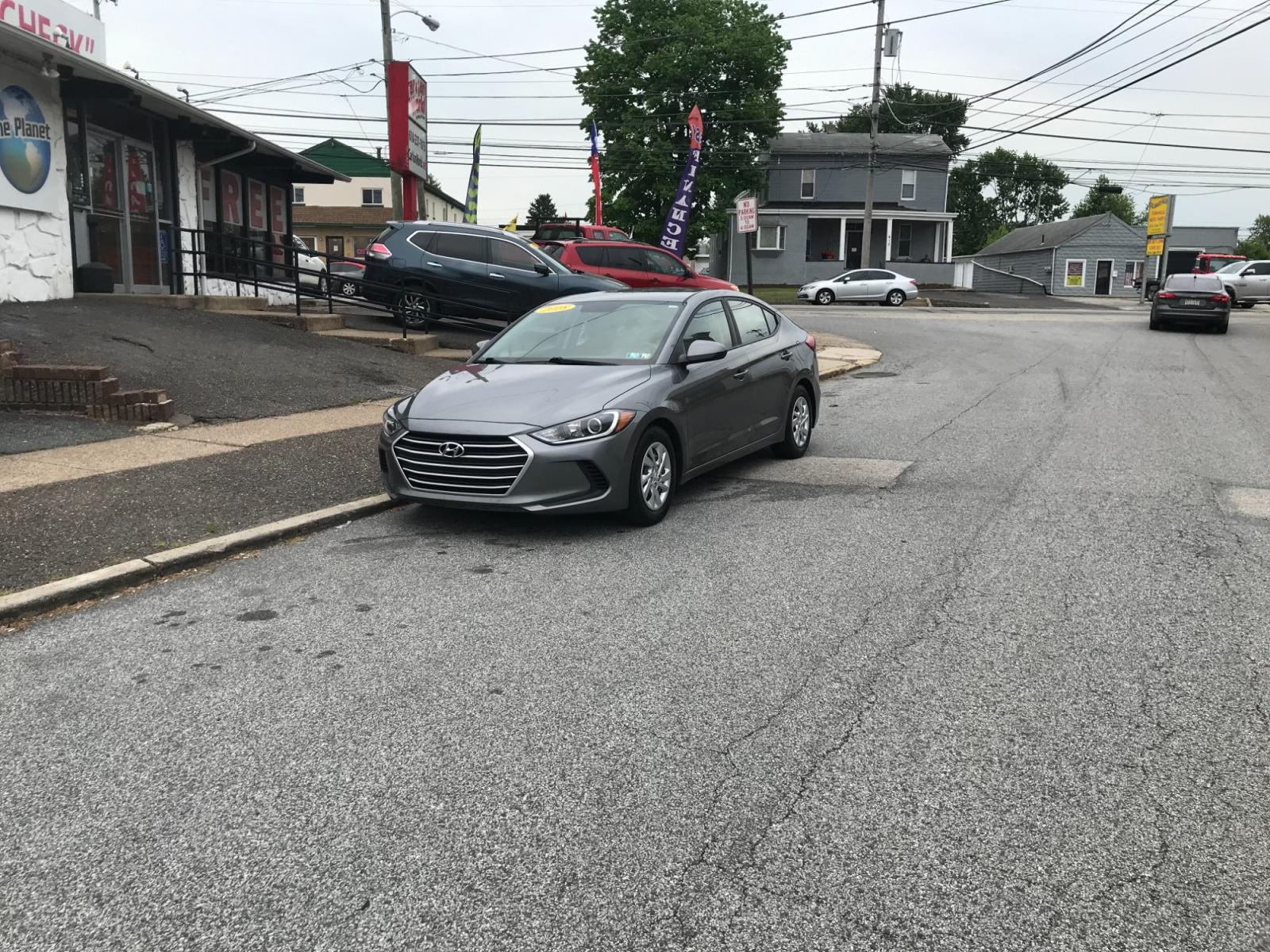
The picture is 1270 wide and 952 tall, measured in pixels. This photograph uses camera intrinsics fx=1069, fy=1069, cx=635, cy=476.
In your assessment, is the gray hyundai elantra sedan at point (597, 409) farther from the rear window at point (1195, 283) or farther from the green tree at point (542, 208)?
the green tree at point (542, 208)

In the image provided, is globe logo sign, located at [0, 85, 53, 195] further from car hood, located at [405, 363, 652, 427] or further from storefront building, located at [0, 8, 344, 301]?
car hood, located at [405, 363, 652, 427]

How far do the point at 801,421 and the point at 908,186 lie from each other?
46945mm

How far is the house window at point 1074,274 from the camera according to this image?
2496 inches

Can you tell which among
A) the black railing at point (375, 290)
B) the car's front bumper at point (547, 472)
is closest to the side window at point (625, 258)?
the black railing at point (375, 290)

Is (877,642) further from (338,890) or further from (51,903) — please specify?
(51,903)

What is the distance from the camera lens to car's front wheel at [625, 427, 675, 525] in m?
7.00

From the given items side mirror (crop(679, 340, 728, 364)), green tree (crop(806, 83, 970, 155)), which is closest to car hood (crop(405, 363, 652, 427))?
side mirror (crop(679, 340, 728, 364))

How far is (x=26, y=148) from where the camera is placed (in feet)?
46.0

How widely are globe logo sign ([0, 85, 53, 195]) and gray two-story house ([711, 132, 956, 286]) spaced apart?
39.2m

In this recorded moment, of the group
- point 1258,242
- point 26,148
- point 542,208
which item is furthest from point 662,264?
point 1258,242

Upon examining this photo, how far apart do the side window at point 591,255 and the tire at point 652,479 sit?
1351cm

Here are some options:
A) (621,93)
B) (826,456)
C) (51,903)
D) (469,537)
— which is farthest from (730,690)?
(621,93)

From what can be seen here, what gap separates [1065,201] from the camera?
366 ft

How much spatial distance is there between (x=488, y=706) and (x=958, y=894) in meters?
1.94
